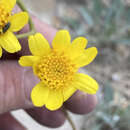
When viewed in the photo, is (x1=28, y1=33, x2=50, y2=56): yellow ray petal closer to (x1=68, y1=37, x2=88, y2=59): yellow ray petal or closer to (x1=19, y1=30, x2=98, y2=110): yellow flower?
(x1=19, y1=30, x2=98, y2=110): yellow flower

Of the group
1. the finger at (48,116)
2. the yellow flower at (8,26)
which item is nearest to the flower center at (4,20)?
the yellow flower at (8,26)

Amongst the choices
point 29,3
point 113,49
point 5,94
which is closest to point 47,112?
point 5,94

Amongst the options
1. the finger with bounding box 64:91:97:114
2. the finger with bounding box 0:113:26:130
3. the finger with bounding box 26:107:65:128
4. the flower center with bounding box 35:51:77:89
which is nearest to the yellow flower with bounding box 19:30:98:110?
the flower center with bounding box 35:51:77:89

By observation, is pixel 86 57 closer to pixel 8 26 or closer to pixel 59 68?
pixel 59 68

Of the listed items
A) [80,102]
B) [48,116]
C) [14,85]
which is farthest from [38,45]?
[48,116]

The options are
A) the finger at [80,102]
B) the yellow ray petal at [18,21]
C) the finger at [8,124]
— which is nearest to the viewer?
the yellow ray petal at [18,21]

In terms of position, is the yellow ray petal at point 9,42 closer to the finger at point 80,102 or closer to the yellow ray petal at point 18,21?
the yellow ray petal at point 18,21

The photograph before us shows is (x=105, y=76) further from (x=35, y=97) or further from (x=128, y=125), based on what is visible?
(x=35, y=97)
